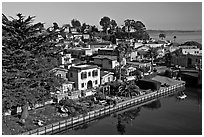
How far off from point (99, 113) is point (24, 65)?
5.34 metres

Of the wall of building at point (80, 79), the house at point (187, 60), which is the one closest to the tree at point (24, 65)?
the wall of building at point (80, 79)

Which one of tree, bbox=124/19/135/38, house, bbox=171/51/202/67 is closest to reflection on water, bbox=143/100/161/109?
house, bbox=171/51/202/67

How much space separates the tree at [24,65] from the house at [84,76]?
17.4ft

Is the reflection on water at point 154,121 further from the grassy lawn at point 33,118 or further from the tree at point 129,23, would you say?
the tree at point 129,23

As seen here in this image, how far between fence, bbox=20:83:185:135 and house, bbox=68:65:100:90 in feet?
12.6

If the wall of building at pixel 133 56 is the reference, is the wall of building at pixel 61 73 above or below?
below

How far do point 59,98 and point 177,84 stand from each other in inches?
451

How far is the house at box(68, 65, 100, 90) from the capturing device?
21281mm

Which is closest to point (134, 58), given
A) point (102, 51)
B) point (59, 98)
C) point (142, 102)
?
point (102, 51)

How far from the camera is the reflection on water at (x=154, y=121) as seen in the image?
49.9 ft

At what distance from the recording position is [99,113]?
1711cm

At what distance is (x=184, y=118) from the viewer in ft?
56.3

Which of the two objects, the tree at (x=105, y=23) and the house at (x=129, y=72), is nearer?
the house at (x=129, y=72)

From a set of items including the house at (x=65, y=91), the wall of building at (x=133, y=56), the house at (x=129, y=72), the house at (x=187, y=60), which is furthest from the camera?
the wall of building at (x=133, y=56)
